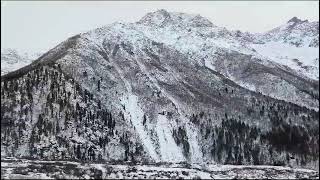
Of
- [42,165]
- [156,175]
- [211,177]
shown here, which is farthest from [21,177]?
[211,177]

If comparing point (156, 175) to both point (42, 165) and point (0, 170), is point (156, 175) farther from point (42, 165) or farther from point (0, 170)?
point (0, 170)

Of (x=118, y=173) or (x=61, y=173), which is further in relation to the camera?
(x=118, y=173)

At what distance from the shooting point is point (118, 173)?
185m

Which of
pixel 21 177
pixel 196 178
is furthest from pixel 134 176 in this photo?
pixel 21 177

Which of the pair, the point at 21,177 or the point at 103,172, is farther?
the point at 103,172

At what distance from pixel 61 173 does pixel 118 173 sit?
65.1 ft

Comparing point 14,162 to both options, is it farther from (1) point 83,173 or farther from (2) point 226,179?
(2) point 226,179

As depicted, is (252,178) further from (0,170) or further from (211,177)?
(0,170)

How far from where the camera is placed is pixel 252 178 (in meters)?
197

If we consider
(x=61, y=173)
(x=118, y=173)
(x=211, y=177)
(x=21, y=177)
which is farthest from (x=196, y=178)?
(x=21, y=177)

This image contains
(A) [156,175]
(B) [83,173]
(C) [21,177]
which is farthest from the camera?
(A) [156,175]

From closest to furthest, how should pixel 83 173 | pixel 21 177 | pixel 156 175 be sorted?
pixel 21 177
pixel 83 173
pixel 156 175

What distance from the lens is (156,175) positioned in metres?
188

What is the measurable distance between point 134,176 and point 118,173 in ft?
18.0
